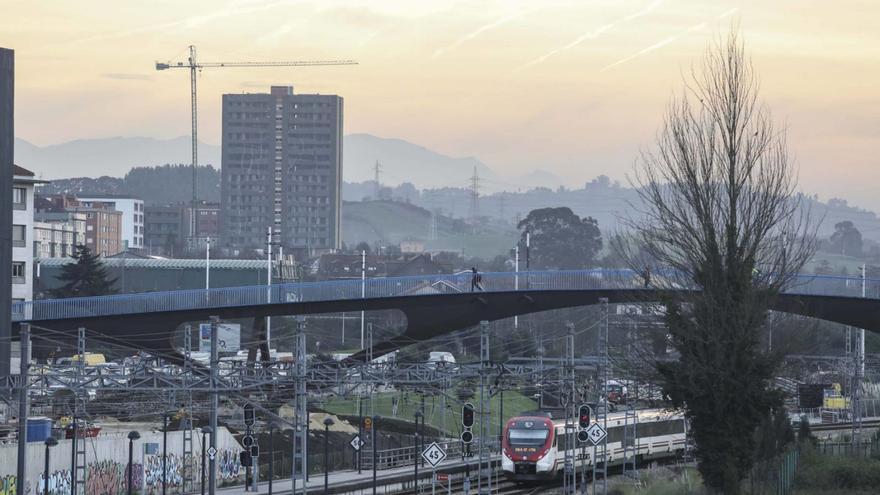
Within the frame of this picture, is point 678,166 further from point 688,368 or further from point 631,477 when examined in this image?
point 631,477

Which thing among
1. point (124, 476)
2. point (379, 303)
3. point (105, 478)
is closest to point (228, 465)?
point (124, 476)

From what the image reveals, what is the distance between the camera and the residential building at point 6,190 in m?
89.5

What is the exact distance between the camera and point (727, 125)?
53594 mm

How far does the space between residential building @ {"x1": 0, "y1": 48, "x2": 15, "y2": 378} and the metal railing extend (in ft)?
14.5

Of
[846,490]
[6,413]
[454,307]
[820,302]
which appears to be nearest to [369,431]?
[454,307]

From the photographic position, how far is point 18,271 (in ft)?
348

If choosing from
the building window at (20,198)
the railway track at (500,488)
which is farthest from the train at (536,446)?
the building window at (20,198)

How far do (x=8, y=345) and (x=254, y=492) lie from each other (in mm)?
29725

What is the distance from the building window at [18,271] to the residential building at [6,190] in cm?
1488

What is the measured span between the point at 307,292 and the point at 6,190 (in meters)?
19.9

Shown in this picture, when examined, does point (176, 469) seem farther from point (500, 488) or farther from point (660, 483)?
point (660, 483)

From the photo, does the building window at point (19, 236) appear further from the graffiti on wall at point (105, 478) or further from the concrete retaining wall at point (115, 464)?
the graffiti on wall at point (105, 478)

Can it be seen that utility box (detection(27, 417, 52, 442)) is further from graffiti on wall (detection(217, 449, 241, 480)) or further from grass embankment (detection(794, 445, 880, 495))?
grass embankment (detection(794, 445, 880, 495))

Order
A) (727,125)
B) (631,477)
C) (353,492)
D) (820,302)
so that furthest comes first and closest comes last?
(820,302) < (631,477) < (353,492) < (727,125)
